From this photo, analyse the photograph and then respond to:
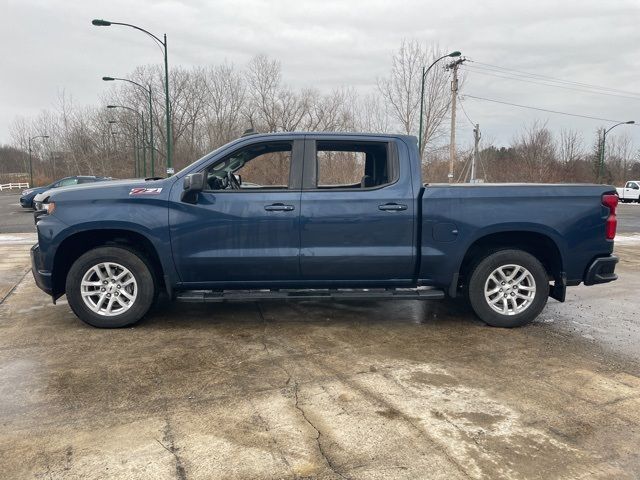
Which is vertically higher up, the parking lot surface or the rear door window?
the rear door window

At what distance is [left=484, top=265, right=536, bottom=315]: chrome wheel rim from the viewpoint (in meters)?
5.10

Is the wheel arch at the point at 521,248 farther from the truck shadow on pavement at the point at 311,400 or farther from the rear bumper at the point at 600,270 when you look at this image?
the truck shadow on pavement at the point at 311,400

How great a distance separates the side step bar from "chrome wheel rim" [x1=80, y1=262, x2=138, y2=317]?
19.1 inches

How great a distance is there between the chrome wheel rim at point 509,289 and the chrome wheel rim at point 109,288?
3649 millimetres

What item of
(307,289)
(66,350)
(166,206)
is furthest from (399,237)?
(66,350)

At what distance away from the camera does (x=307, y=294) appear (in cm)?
491

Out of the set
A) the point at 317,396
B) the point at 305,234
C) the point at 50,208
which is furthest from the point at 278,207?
the point at 50,208

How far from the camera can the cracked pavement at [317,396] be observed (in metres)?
2.72

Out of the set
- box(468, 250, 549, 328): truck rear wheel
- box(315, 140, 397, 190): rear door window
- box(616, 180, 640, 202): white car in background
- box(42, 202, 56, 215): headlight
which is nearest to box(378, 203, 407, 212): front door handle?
box(315, 140, 397, 190): rear door window

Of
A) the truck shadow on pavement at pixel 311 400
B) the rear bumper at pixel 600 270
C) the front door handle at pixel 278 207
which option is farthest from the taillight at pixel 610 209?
the front door handle at pixel 278 207

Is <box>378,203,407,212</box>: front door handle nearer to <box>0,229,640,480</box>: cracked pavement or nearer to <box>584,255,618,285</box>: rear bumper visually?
<box>0,229,640,480</box>: cracked pavement

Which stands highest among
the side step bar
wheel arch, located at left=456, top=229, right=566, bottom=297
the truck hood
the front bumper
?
the truck hood

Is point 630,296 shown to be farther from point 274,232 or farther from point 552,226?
point 274,232

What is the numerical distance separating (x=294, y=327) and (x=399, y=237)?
142cm
